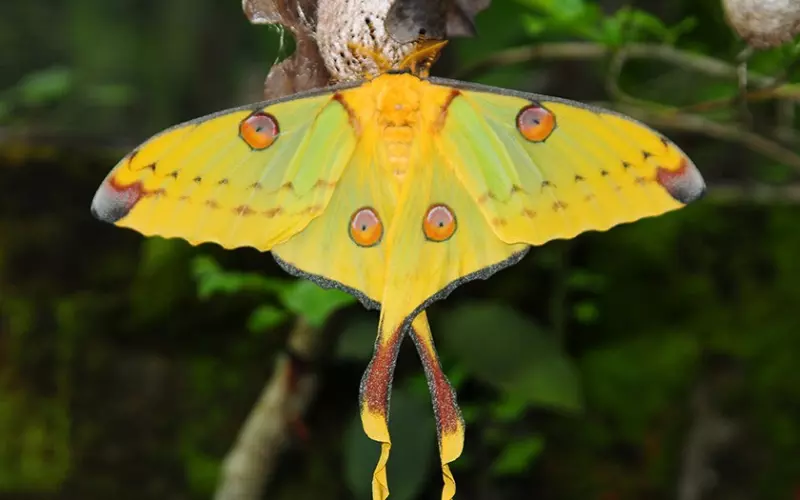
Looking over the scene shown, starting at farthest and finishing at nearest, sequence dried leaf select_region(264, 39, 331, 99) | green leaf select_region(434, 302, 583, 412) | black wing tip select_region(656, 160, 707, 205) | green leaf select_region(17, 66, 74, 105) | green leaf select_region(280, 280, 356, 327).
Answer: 1. green leaf select_region(17, 66, 74, 105)
2. green leaf select_region(434, 302, 583, 412)
3. green leaf select_region(280, 280, 356, 327)
4. dried leaf select_region(264, 39, 331, 99)
5. black wing tip select_region(656, 160, 707, 205)

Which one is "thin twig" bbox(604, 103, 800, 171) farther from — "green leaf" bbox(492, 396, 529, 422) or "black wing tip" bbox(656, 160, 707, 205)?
"black wing tip" bbox(656, 160, 707, 205)

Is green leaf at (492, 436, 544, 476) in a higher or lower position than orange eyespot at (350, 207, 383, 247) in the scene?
lower

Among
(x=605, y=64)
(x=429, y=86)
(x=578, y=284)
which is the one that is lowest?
(x=578, y=284)

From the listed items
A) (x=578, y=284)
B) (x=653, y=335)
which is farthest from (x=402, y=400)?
(x=653, y=335)

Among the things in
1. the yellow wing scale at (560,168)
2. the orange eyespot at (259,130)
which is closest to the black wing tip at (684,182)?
the yellow wing scale at (560,168)

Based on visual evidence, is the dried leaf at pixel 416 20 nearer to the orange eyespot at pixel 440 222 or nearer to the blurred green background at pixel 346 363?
the orange eyespot at pixel 440 222

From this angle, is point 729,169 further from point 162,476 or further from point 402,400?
point 162,476

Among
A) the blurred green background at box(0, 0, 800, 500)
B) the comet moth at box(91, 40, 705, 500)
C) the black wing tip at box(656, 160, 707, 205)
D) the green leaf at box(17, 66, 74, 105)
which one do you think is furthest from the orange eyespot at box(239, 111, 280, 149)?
the green leaf at box(17, 66, 74, 105)
